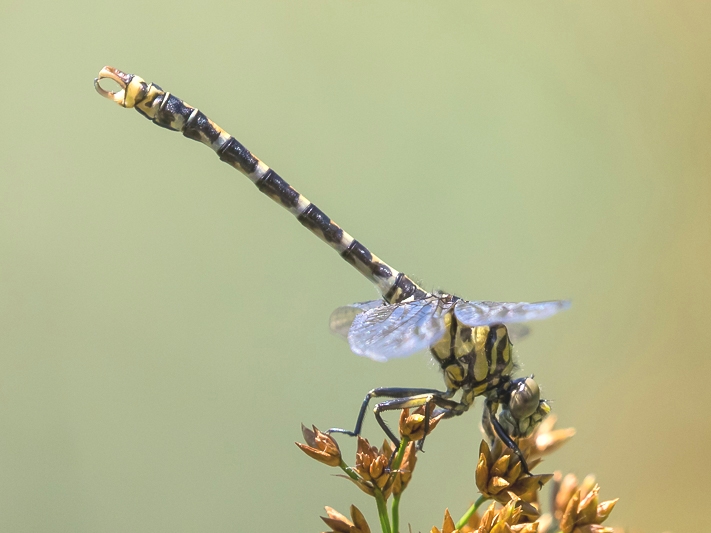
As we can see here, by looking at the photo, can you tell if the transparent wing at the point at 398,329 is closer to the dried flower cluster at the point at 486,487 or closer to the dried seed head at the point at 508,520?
the dried flower cluster at the point at 486,487

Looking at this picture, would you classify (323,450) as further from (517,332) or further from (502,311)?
(517,332)

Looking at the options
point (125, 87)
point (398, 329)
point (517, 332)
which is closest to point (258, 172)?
point (125, 87)

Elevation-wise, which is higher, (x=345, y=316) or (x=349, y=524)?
(x=345, y=316)

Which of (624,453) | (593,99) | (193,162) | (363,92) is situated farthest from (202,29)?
(624,453)

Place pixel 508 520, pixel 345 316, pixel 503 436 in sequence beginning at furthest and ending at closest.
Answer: pixel 345 316, pixel 503 436, pixel 508 520

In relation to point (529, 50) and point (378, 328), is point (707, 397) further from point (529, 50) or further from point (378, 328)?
point (378, 328)

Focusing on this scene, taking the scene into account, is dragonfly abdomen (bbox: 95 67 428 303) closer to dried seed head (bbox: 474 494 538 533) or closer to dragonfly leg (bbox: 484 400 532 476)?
dragonfly leg (bbox: 484 400 532 476)

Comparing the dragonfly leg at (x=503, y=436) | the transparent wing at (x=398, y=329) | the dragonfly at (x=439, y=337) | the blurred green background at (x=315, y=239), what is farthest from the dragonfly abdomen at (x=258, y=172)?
the blurred green background at (x=315, y=239)

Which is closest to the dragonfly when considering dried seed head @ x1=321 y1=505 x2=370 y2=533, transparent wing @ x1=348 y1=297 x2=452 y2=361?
transparent wing @ x1=348 y1=297 x2=452 y2=361
